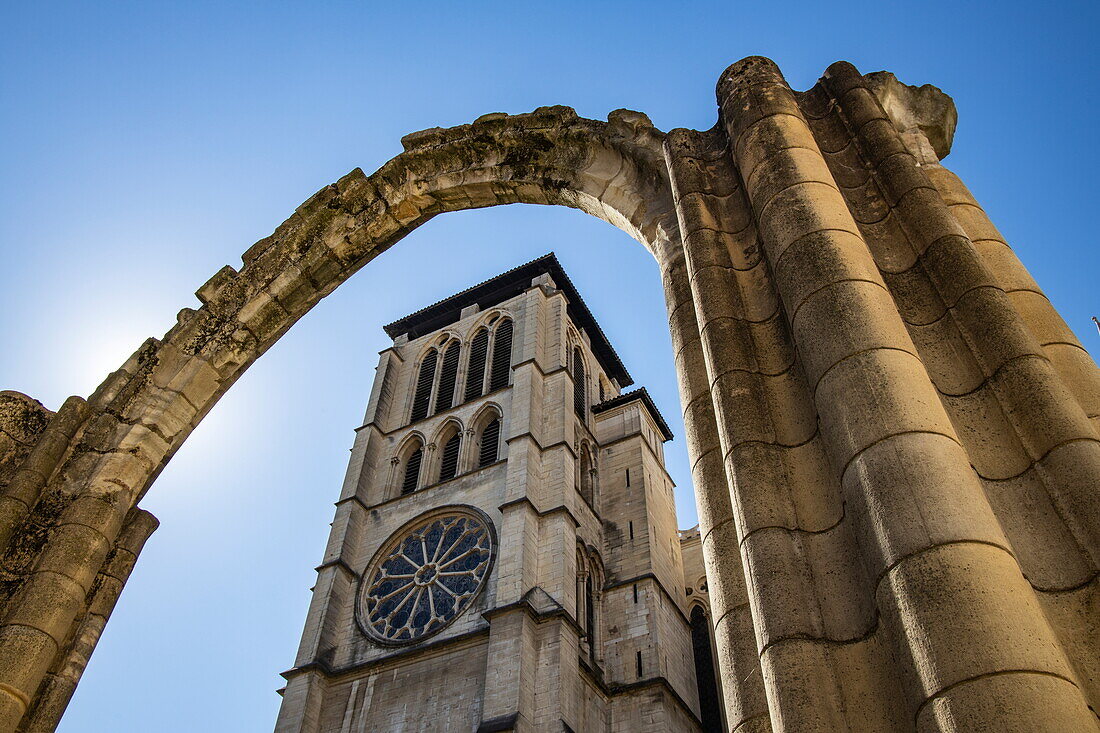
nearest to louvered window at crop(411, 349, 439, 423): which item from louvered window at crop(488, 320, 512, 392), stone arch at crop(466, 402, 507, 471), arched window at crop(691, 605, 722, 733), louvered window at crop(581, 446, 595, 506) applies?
louvered window at crop(488, 320, 512, 392)

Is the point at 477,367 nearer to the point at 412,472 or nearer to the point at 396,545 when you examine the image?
the point at 412,472

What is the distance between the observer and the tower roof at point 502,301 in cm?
3381

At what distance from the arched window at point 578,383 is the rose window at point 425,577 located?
751cm

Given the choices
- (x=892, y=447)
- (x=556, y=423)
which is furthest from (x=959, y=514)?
(x=556, y=423)

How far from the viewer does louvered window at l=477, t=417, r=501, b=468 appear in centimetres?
2611

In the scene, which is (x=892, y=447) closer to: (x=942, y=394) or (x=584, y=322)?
(x=942, y=394)

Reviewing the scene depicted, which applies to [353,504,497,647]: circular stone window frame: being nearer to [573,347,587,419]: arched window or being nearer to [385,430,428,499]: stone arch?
[385,430,428,499]: stone arch

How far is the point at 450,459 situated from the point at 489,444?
4.68 ft

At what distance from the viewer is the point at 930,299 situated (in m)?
2.78

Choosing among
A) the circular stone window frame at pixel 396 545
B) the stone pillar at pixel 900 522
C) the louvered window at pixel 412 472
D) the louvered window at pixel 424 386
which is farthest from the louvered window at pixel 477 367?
the stone pillar at pixel 900 522

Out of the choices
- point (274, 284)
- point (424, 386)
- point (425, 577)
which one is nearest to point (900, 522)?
point (274, 284)

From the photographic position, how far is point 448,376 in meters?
30.9

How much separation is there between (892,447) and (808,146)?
1.53m

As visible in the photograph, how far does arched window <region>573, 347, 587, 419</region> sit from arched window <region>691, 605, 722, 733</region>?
309 inches
